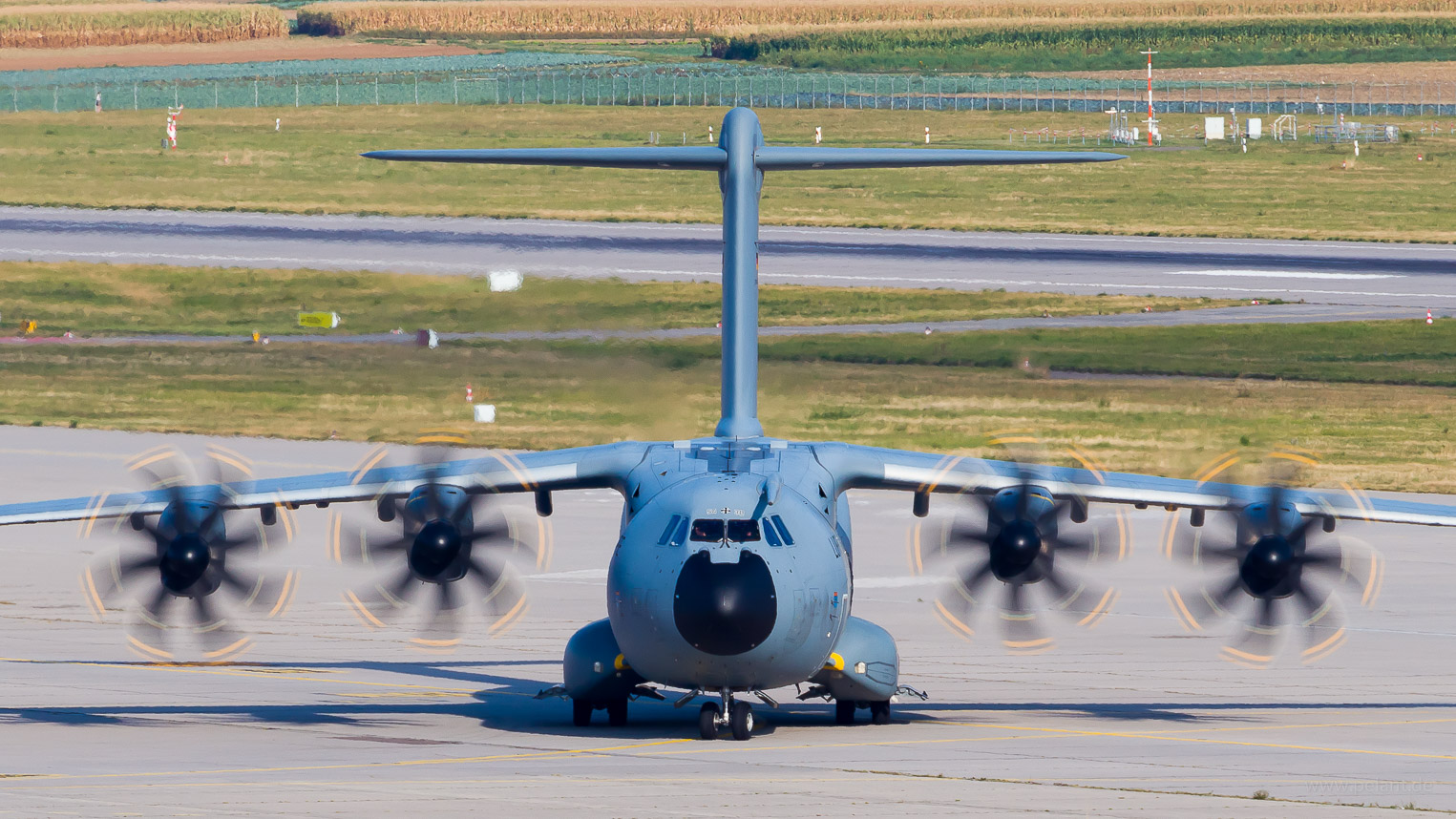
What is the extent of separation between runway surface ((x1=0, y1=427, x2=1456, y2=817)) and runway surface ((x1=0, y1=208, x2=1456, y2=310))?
99.4ft

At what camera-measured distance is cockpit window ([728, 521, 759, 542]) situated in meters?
22.4

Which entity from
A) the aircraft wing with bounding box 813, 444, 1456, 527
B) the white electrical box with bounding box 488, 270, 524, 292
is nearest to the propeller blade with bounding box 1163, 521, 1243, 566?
the aircraft wing with bounding box 813, 444, 1456, 527

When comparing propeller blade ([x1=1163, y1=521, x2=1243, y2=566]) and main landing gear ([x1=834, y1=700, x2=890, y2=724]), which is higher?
propeller blade ([x1=1163, y1=521, x2=1243, y2=566])

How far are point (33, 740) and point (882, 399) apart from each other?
1232 inches

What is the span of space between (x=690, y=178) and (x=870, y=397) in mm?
48991

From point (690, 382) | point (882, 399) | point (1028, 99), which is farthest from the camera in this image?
point (1028, 99)

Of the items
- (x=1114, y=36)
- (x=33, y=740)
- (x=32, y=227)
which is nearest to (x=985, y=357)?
(x=33, y=740)

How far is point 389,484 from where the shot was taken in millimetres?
25422

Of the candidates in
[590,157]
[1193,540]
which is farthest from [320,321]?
[590,157]

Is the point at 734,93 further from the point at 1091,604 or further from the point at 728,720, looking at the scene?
the point at 728,720

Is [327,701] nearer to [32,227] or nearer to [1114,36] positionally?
[32,227]

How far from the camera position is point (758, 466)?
24.7 m

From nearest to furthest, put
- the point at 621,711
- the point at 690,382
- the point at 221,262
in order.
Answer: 1. the point at 621,711
2. the point at 690,382
3. the point at 221,262

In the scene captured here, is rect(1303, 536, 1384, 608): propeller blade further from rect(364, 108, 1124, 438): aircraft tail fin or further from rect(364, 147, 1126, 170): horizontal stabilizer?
rect(364, 108, 1124, 438): aircraft tail fin
